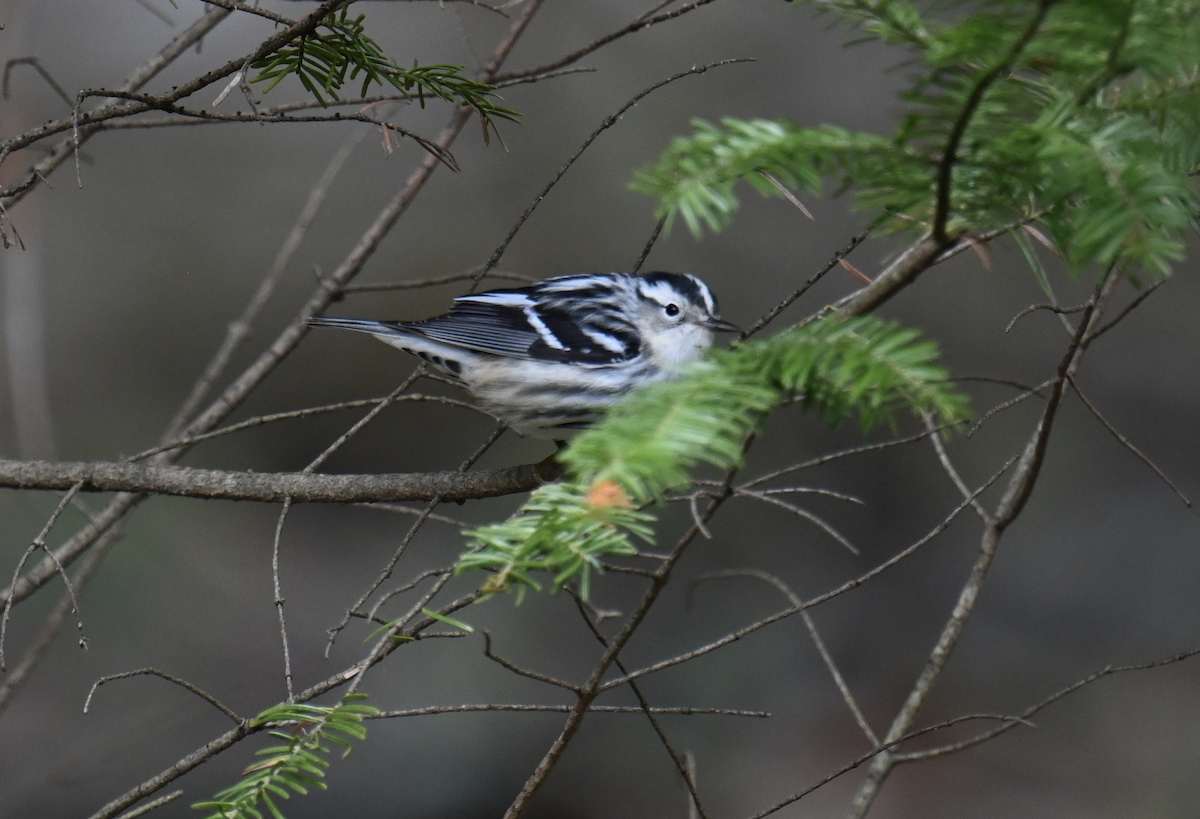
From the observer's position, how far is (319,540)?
3662 mm

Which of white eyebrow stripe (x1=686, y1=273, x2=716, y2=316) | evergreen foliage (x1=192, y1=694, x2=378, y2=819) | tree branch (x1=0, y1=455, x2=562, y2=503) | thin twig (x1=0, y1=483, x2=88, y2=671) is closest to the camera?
evergreen foliage (x1=192, y1=694, x2=378, y2=819)

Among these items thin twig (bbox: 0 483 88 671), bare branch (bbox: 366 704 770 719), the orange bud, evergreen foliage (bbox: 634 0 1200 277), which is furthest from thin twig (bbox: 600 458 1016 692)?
thin twig (bbox: 0 483 88 671)

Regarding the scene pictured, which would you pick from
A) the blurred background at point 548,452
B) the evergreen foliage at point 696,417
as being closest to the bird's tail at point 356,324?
the evergreen foliage at point 696,417

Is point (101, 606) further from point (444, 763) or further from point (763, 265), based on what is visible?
point (763, 265)

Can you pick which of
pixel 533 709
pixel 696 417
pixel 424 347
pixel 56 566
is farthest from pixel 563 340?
pixel 696 417

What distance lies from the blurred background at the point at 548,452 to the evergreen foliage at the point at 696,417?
264 cm

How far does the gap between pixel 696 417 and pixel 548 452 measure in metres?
2.67

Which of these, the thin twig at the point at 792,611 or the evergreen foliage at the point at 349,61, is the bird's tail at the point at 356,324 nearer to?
the evergreen foliage at the point at 349,61

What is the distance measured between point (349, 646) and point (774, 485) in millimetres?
1613

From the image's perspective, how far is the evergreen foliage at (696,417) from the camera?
2.12 feet

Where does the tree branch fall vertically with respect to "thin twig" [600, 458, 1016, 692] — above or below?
above

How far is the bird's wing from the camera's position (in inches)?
78.0

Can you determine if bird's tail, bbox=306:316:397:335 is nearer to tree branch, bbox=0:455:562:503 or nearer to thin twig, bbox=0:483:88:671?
tree branch, bbox=0:455:562:503

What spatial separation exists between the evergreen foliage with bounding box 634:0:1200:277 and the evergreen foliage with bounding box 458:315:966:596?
101 millimetres
